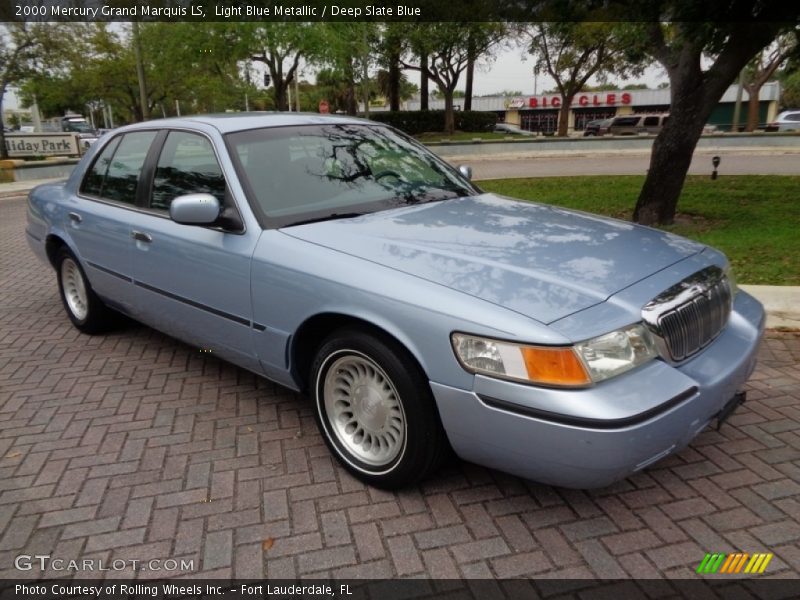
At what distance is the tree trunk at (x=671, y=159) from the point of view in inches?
331

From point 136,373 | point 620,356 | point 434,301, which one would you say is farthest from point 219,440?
point 620,356

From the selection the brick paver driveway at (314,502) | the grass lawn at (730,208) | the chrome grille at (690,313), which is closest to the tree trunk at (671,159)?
the grass lawn at (730,208)

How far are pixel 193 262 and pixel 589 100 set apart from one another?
65.8 meters

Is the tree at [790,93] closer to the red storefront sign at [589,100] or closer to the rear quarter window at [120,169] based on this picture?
the red storefront sign at [589,100]

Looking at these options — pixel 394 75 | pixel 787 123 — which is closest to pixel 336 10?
pixel 394 75

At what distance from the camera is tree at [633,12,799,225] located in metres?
6.88

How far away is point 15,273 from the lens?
25.1 feet

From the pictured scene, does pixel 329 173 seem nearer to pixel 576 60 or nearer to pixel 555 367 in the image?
pixel 555 367

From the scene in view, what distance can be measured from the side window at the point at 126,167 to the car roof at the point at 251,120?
141 millimetres

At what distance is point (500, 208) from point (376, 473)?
5.62 feet

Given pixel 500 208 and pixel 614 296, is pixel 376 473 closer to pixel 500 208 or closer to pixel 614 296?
pixel 614 296

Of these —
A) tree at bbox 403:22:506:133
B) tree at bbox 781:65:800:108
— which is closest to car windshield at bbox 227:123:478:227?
tree at bbox 403:22:506:133

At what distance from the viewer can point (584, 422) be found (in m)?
2.23

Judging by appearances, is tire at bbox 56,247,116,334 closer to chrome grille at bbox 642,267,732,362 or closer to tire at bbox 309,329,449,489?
tire at bbox 309,329,449,489
